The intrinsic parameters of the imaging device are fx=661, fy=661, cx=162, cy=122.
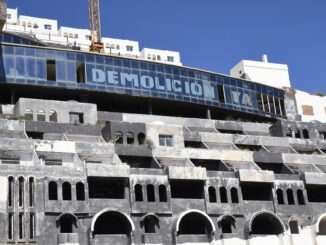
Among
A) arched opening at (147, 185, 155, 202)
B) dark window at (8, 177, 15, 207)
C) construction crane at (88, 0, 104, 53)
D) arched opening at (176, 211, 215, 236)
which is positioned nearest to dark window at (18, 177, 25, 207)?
dark window at (8, 177, 15, 207)

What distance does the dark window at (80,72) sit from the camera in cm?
7738

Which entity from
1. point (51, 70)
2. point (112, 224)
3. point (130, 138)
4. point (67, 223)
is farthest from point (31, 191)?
point (51, 70)

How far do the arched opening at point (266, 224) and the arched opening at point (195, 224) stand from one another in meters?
4.71

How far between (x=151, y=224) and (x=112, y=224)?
356cm

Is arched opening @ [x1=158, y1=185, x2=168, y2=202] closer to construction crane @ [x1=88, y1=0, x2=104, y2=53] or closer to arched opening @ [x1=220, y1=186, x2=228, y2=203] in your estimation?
arched opening @ [x1=220, y1=186, x2=228, y2=203]

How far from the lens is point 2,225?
174 feet

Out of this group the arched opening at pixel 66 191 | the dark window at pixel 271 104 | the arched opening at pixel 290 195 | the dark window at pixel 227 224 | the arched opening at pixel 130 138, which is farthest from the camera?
the dark window at pixel 271 104

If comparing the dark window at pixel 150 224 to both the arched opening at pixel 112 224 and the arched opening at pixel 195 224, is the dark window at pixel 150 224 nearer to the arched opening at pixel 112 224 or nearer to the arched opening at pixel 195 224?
the arched opening at pixel 112 224

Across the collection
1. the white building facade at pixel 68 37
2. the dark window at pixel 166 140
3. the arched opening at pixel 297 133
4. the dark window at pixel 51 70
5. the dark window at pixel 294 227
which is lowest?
the dark window at pixel 294 227

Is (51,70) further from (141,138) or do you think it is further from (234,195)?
(234,195)

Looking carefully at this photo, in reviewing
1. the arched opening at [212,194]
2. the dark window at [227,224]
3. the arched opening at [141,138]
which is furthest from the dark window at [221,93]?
the dark window at [227,224]

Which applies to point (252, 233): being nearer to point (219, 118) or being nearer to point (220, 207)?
point (220, 207)

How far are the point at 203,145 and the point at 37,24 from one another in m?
60.5

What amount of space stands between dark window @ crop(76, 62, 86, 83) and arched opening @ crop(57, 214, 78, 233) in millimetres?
24534
